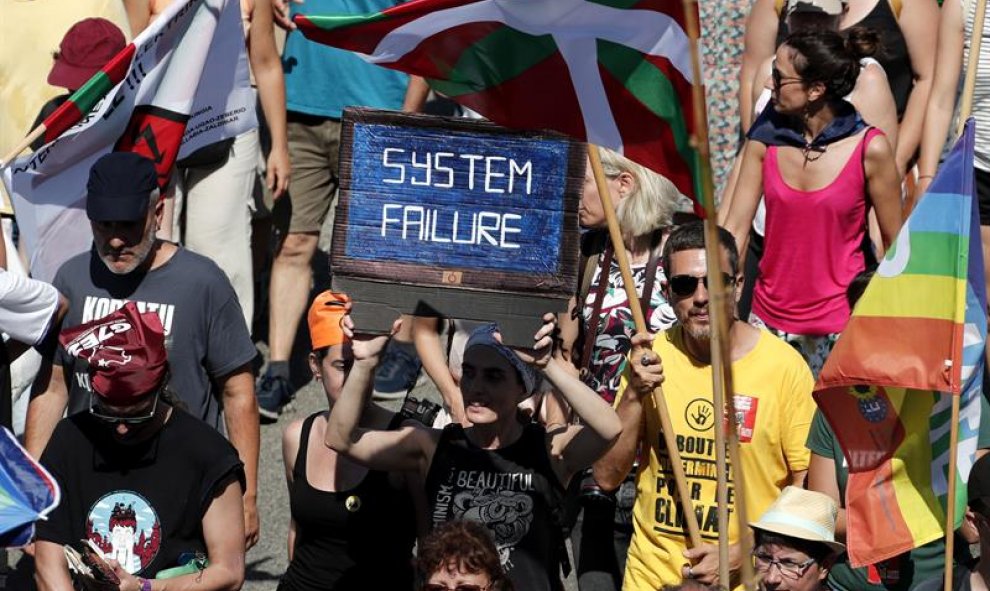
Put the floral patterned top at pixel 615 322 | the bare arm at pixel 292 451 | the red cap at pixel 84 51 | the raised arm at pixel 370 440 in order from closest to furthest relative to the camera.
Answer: the raised arm at pixel 370 440, the bare arm at pixel 292 451, the floral patterned top at pixel 615 322, the red cap at pixel 84 51

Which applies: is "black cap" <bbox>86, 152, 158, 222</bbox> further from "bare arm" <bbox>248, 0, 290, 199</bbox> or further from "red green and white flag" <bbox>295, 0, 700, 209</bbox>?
"bare arm" <bbox>248, 0, 290, 199</bbox>

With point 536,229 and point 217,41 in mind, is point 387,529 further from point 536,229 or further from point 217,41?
point 217,41

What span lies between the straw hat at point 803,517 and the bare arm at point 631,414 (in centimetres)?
52

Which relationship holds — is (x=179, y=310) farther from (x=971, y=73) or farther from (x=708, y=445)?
(x=971, y=73)

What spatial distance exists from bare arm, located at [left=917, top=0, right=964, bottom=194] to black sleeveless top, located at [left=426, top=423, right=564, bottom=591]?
2.83 meters

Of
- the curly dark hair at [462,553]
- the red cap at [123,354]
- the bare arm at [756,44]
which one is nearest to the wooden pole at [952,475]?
the curly dark hair at [462,553]

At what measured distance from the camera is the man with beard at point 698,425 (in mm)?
6719

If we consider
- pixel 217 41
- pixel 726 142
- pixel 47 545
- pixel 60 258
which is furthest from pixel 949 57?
pixel 47 545

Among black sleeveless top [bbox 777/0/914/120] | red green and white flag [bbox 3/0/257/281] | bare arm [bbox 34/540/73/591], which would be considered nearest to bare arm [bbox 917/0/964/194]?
black sleeveless top [bbox 777/0/914/120]

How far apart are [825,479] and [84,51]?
12.0 ft

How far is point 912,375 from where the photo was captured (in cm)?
644

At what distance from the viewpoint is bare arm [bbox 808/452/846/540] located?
6.73m

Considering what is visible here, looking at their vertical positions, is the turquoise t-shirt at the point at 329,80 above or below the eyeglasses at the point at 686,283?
above

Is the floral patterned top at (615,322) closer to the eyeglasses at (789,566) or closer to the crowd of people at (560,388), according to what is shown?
the crowd of people at (560,388)
